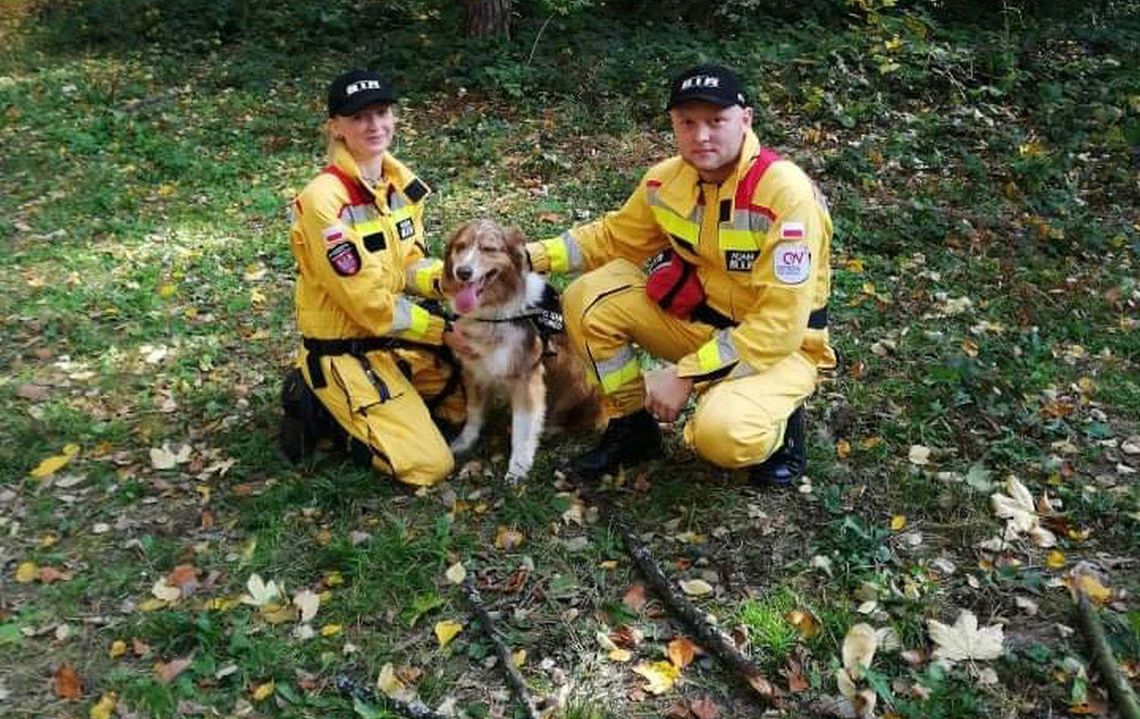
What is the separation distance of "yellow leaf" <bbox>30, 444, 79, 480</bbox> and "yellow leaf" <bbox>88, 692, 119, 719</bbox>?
194 centimetres

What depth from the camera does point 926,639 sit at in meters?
3.53

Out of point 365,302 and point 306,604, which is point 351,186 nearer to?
point 365,302

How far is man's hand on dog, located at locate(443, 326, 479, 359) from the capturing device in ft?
15.8

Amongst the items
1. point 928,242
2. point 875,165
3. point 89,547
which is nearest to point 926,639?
point 89,547

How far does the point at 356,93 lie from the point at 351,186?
469 millimetres

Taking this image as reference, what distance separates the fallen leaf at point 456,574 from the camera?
4.09 metres

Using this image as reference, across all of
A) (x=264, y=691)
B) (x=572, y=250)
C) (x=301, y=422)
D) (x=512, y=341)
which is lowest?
(x=264, y=691)

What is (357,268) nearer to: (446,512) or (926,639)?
(446,512)

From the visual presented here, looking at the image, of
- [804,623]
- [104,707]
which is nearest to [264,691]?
[104,707]

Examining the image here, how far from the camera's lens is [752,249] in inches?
164

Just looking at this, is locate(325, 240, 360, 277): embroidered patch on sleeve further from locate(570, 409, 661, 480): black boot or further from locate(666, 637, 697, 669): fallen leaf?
locate(666, 637, 697, 669): fallen leaf

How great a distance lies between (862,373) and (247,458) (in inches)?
145

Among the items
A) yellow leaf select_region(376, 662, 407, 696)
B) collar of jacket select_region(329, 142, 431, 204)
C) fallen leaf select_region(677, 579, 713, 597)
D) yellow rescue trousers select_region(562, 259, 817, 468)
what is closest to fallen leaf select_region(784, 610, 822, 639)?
fallen leaf select_region(677, 579, 713, 597)

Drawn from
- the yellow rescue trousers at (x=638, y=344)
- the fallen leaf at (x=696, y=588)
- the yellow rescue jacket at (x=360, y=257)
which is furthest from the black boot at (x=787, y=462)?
the yellow rescue jacket at (x=360, y=257)
